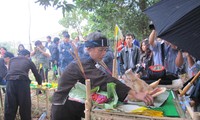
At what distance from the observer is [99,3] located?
8.55m

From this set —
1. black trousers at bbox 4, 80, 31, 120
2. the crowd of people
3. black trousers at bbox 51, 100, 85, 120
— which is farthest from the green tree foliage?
black trousers at bbox 51, 100, 85, 120

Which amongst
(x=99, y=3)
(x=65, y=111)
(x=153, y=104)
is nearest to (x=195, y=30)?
(x=153, y=104)

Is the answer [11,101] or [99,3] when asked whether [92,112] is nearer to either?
[11,101]

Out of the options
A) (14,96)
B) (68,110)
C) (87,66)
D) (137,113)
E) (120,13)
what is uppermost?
(120,13)

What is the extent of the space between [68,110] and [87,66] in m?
0.53

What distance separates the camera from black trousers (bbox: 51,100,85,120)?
224 centimetres

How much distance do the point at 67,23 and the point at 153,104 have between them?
21242mm

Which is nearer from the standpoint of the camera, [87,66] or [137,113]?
[137,113]

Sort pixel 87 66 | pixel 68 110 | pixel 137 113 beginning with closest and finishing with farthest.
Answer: pixel 137 113
pixel 87 66
pixel 68 110

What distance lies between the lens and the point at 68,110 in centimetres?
225

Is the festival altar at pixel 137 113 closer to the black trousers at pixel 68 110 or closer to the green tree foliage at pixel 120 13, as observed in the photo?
the black trousers at pixel 68 110

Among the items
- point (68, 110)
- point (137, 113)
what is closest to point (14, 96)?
point (68, 110)

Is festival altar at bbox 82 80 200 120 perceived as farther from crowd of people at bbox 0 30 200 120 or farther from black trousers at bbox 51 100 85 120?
black trousers at bbox 51 100 85 120

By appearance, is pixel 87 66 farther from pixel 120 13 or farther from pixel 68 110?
pixel 120 13
